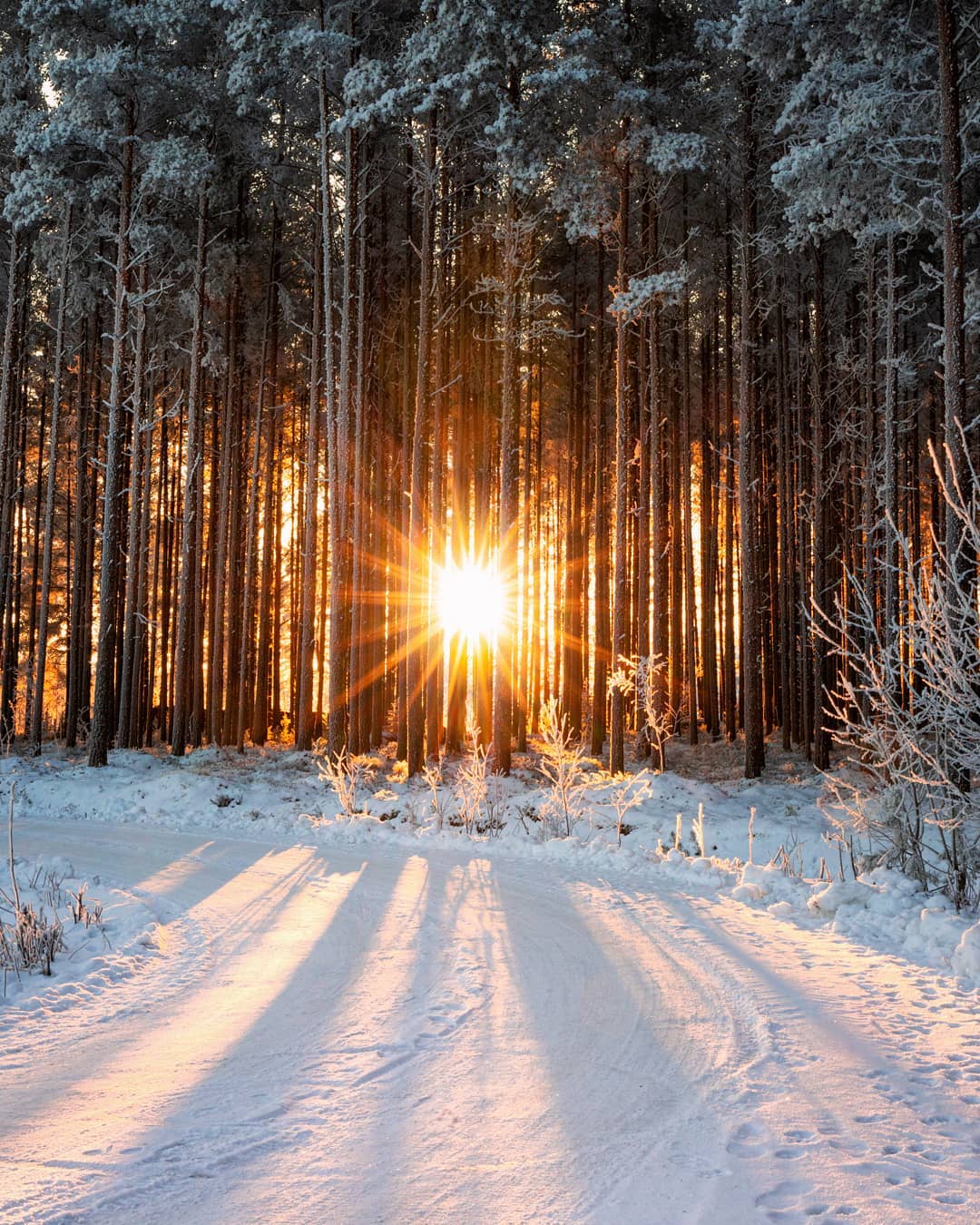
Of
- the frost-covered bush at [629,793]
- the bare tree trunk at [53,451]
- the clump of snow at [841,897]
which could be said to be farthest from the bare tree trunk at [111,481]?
the clump of snow at [841,897]

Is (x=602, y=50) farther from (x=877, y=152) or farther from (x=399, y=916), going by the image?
(x=399, y=916)

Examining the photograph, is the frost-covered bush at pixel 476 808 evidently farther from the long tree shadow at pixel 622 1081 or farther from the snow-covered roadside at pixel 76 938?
the long tree shadow at pixel 622 1081

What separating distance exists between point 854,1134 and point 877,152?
13.2 metres

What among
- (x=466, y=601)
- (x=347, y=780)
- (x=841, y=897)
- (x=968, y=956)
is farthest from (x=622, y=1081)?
(x=466, y=601)

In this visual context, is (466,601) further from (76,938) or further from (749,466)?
(76,938)

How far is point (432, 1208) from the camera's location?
9.03 ft

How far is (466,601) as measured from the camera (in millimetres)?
24031

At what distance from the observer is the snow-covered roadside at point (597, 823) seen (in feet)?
22.0

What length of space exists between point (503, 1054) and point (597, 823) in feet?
27.2

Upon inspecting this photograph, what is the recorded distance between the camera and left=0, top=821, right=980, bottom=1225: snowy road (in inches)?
112

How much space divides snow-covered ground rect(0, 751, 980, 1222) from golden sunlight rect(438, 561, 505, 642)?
12.9 m

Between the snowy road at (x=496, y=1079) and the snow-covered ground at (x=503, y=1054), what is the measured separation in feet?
0.05

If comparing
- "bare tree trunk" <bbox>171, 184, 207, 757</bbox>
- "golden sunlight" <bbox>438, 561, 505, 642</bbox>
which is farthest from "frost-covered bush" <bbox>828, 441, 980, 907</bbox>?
"bare tree trunk" <bbox>171, 184, 207, 757</bbox>

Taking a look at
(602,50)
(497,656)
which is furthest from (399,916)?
(602,50)
